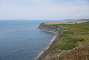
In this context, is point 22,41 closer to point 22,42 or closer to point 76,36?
point 22,42

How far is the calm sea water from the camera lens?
803 centimetres

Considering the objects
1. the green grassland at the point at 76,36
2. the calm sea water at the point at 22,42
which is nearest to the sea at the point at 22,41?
the calm sea water at the point at 22,42

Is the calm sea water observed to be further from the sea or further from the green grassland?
the green grassland

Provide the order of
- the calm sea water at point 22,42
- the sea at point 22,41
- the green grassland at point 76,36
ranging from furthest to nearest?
1. the sea at point 22,41
2. the calm sea water at point 22,42
3. the green grassland at point 76,36

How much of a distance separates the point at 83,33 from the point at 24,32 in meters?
7.29

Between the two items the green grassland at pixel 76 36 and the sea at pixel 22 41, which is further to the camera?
the sea at pixel 22 41

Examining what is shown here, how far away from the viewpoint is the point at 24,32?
47.6ft

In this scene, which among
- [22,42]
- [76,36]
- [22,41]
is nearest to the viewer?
[76,36]

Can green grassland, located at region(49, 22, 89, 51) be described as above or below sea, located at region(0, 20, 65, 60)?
above

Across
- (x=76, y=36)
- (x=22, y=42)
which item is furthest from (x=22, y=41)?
(x=76, y=36)

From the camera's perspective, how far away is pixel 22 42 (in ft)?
36.2

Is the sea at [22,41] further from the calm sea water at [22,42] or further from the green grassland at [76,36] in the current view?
the green grassland at [76,36]

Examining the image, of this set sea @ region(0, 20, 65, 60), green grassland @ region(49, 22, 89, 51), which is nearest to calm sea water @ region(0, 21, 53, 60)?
sea @ region(0, 20, 65, 60)

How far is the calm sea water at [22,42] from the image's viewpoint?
8.03 metres
